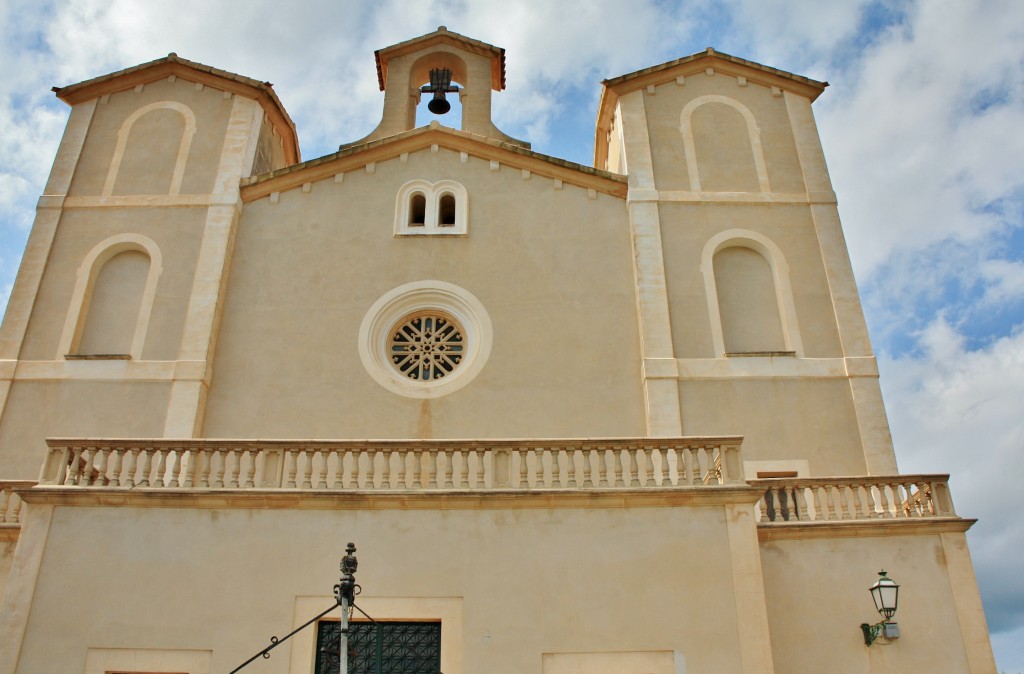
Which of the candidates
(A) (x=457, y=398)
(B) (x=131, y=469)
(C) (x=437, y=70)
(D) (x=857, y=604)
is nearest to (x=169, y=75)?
(C) (x=437, y=70)

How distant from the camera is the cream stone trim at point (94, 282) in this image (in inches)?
613

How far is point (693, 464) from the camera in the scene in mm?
11523

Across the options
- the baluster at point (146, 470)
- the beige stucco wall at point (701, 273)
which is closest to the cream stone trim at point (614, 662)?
the baluster at point (146, 470)

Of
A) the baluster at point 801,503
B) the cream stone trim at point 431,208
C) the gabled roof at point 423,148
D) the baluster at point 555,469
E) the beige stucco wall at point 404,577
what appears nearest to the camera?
the beige stucco wall at point 404,577

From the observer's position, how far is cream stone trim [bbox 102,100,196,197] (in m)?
17.4

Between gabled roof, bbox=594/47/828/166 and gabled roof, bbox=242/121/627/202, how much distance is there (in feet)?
7.90

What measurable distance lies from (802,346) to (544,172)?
5.75 m

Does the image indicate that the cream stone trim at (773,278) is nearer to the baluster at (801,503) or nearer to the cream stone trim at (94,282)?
the baluster at (801,503)

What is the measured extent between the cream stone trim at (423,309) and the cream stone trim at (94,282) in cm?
382

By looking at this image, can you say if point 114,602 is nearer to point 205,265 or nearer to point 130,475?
point 130,475

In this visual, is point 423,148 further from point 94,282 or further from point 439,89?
point 94,282

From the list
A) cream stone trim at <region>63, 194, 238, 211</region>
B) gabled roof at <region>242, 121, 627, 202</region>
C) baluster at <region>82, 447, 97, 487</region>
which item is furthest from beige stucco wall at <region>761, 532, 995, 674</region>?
cream stone trim at <region>63, 194, 238, 211</region>

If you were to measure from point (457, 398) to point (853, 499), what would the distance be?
6230mm

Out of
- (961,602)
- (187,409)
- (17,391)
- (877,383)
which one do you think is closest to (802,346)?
(877,383)
